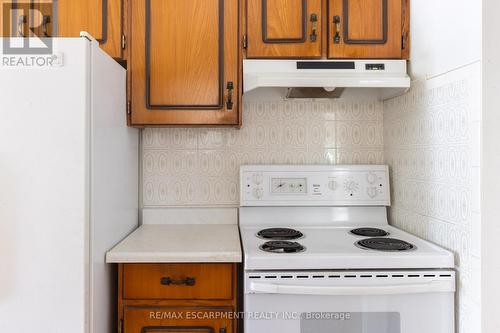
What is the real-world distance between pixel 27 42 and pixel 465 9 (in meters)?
1.43

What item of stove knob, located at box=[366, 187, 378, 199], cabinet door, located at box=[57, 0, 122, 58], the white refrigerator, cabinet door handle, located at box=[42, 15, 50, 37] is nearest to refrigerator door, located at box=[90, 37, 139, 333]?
the white refrigerator

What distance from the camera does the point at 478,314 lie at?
3.52 feet

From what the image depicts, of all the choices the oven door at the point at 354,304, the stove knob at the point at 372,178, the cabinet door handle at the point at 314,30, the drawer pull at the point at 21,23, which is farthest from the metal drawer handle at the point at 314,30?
the drawer pull at the point at 21,23

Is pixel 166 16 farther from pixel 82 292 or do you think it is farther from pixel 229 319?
pixel 229 319

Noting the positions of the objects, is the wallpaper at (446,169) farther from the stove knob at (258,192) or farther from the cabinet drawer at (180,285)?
the cabinet drawer at (180,285)

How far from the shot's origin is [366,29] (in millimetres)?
1519

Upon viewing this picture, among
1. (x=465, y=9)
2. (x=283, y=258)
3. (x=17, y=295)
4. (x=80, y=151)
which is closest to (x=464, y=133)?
(x=465, y=9)

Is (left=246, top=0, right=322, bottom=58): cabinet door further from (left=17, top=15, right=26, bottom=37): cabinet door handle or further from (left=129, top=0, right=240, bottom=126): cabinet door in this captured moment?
(left=17, top=15, right=26, bottom=37): cabinet door handle

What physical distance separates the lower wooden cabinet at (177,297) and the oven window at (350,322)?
28 centimetres

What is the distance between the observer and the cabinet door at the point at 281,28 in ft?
4.97

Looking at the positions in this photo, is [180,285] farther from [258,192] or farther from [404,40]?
[404,40]

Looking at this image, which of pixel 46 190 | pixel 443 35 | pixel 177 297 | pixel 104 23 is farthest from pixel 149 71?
pixel 443 35

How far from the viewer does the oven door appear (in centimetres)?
117

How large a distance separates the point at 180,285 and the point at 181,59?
3.07 ft
